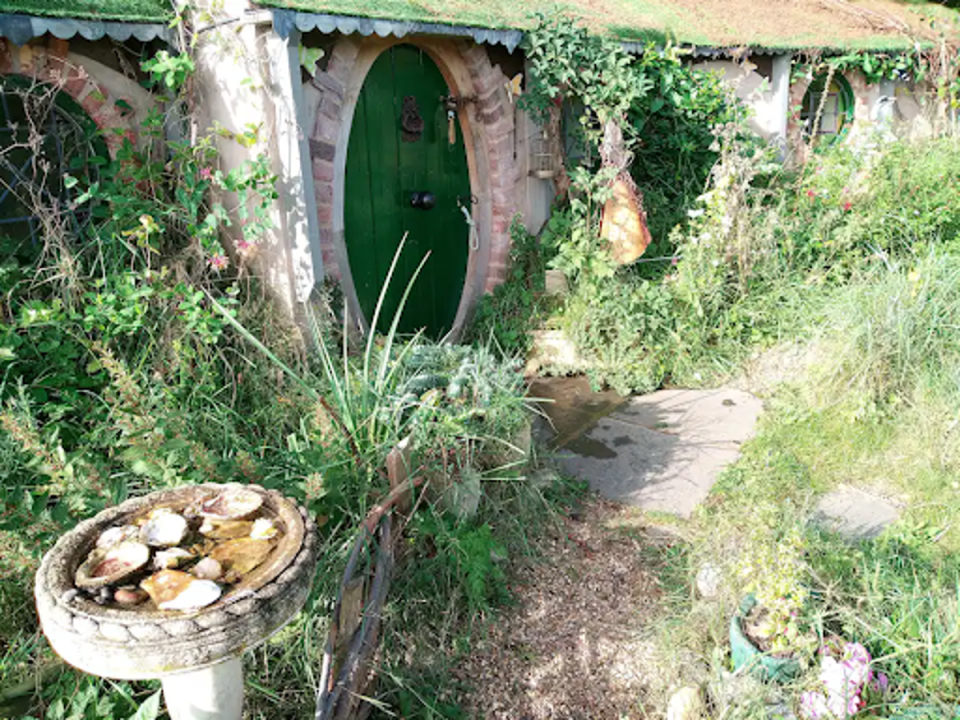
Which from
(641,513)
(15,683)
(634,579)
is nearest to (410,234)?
(641,513)

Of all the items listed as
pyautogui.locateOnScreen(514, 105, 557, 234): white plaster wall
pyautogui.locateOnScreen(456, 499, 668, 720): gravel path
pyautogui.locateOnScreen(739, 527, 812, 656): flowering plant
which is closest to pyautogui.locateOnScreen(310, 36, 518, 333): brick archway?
pyautogui.locateOnScreen(514, 105, 557, 234): white plaster wall

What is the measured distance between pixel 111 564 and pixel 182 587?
0.79 feet

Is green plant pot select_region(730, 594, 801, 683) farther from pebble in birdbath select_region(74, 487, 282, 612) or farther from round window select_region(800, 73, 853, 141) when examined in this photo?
round window select_region(800, 73, 853, 141)

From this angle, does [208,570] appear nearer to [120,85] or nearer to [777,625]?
[777,625]

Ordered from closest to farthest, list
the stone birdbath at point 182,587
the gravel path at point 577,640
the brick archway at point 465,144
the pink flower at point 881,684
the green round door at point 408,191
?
1. the stone birdbath at point 182,587
2. the pink flower at point 881,684
3. the gravel path at point 577,640
4. the brick archway at point 465,144
5. the green round door at point 408,191

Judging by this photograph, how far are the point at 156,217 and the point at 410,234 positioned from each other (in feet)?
6.62

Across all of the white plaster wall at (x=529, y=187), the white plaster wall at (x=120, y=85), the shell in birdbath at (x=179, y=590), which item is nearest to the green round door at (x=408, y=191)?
the white plaster wall at (x=529, y=187)

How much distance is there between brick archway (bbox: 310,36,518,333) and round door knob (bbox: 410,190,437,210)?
2.13 ft

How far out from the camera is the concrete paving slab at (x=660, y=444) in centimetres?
406

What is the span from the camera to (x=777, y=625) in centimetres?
245

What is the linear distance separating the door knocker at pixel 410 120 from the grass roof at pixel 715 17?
0.66 meters

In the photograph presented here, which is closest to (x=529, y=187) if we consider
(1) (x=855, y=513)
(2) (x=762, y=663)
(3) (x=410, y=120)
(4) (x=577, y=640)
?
(3) (x=410, y=120)

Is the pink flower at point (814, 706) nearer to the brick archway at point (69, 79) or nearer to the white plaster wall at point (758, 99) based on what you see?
the brick archway at point (69, 79)

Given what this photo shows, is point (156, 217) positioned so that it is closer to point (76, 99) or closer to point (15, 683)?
point (76, 99)
